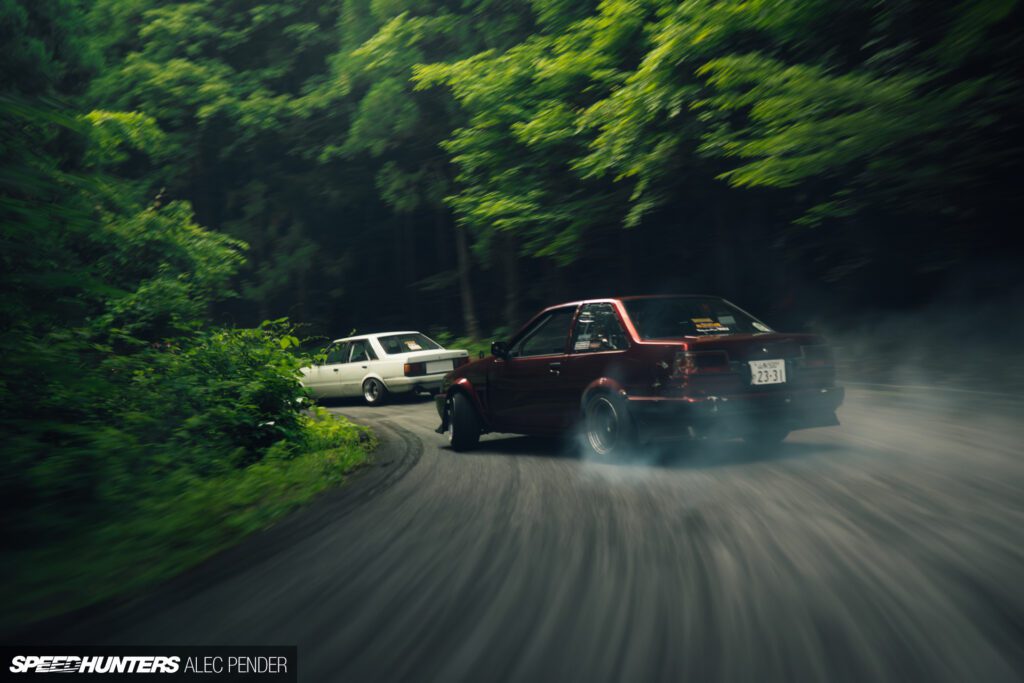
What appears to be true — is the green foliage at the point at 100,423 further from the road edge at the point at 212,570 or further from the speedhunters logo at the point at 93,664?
the speedhunters logo at the point at 93,664

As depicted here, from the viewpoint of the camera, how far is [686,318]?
27.2 feet

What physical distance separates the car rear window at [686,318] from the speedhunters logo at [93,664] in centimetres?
519

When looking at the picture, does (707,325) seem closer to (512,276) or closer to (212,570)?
(212,570)

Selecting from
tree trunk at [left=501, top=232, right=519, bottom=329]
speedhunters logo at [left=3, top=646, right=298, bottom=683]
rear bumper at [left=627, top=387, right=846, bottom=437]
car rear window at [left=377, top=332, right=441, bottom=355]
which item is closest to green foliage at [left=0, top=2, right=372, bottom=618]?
speedhunters logo at [left=3, top=646, right=298, bottom=683]

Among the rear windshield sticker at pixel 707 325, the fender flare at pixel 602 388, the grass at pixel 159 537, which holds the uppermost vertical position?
the rear windshield sticker at pixel 707 325

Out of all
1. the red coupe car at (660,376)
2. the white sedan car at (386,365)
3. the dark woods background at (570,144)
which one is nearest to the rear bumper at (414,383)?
the white sedan car at (386,365)

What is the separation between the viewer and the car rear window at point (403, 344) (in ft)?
58.1

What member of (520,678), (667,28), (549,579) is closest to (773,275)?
(667,28)

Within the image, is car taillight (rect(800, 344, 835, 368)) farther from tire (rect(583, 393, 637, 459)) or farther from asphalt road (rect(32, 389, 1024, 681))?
tire (rect(583, 393, 637, 459))

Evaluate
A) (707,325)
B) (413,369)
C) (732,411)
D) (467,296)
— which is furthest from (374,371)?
(732,411)

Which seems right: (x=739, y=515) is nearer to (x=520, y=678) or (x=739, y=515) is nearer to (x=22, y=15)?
(x=520, y=678)

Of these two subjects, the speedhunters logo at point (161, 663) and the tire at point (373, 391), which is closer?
the speedhunters logo at point (161, 663)

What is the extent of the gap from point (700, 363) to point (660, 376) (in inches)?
13.6

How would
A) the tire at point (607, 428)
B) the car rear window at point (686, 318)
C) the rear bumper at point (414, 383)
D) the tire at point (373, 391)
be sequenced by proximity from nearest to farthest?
the tire at point (607, 428)
the car rear window at point (686, 318)
the rear bumper at point (414, 383)
the tire at point (373, 391)
